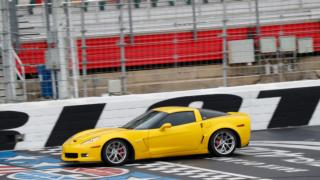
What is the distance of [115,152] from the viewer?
1250 cm

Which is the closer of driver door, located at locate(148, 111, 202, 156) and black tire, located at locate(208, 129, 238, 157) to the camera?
driver door, located at locate(148, 111, 202, 156)

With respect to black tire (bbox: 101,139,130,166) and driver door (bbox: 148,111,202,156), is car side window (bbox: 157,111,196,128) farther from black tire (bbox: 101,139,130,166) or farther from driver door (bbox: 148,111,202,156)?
black tire (bbox: 101,139,130,166)

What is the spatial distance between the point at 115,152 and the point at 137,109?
3.93 metres

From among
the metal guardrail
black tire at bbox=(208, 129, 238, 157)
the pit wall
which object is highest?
the metal guardrail

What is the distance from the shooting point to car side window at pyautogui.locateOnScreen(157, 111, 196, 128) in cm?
1297

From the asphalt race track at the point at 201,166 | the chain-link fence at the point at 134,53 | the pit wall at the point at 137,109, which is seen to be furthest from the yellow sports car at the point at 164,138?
the chain-link fence at the point at 134,53

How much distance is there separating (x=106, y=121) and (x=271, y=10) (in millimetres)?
7219

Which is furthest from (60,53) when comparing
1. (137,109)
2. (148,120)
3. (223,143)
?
(223,143)

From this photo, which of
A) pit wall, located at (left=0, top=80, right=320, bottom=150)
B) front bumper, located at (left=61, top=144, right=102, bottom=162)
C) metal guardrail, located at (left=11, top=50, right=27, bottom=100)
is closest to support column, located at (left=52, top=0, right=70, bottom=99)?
pit wall, located at (left=0, top=80, right=320, bottom=150)

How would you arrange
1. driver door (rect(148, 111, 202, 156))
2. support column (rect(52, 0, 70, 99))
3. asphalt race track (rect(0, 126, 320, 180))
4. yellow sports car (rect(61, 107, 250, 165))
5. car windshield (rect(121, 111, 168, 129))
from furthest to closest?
support column (rect(52, 0, 70, 99)) < car windshield (rect(121, 111, 168, 129)) < driver door (rect(148, 111, 202, 156)) < yellow sports car (rect(61, 107, 250, 165)) < asphalt race track (rect(0, 126, 320, 180))

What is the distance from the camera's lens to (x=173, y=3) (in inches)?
816

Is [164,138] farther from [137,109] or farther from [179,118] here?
[137,109]

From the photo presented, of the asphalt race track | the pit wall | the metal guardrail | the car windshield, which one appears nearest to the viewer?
the asphalt race track

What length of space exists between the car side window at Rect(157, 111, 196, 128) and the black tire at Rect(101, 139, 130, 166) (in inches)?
34.0
